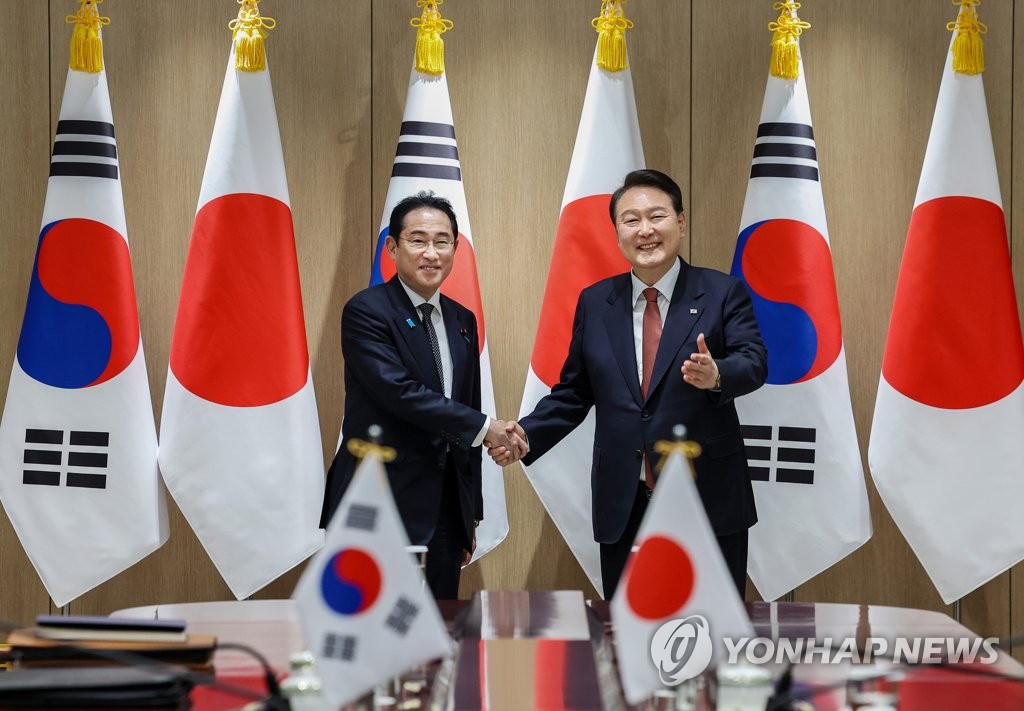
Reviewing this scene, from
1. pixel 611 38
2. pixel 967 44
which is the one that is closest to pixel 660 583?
pixel 611 38

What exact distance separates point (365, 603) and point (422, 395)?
1601mm

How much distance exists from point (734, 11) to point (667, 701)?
3.04m

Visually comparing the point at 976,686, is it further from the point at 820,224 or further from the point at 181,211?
the point at 181,211

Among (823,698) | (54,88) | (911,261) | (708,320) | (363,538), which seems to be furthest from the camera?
(54,88)

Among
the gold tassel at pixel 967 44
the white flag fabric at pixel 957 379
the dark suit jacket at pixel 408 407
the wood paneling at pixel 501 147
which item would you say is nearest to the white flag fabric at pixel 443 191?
the wood paneling at pixel 501 147

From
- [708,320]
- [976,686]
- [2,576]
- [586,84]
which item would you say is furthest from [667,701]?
[2,576]

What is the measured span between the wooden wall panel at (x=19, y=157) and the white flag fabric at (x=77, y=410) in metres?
0.38

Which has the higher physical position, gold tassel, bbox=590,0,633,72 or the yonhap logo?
gold tassel, bbox=590,0,633,72

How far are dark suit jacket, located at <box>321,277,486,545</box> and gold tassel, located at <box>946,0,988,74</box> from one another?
6.31ft

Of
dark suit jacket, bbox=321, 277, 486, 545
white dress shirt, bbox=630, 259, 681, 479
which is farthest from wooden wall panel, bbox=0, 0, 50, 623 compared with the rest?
white dress shirt, bbox=630, 259, 681, 479

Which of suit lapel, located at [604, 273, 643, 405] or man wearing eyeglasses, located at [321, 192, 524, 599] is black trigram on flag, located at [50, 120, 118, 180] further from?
suit lapel, located at [604, 273, 643, 405]

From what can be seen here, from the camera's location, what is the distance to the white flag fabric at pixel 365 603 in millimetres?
1318

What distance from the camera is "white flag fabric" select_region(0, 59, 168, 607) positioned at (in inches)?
139

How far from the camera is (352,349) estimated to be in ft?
10.1
